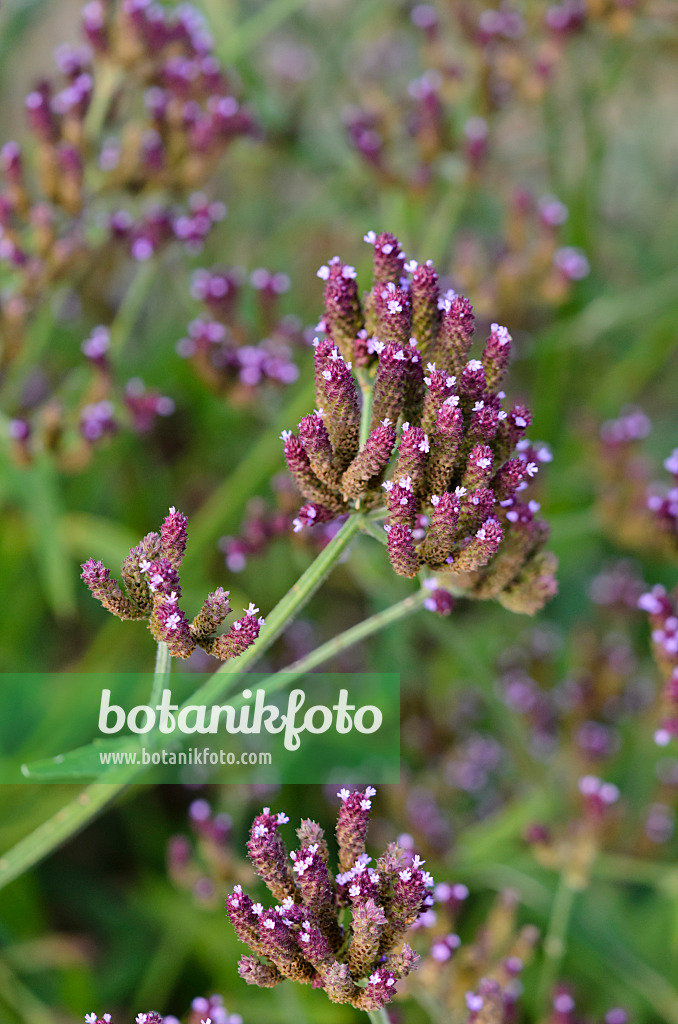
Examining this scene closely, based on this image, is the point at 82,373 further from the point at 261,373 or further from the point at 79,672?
the point at 79,672

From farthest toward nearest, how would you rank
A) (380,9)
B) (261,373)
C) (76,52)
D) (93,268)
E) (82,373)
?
1. (380,9)
2. (93,268)
3. (82,373)
4. (76,52)
5. (261,373)

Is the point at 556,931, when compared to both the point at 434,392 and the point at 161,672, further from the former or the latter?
the point at 434,392

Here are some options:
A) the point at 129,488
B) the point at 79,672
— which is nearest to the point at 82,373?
the point at 129,488

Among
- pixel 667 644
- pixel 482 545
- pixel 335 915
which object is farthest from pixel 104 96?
pixel 335 915

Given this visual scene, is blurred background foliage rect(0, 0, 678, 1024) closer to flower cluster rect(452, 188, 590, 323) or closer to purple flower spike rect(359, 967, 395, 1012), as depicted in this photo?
flower cluster rect(452, 188, 590, 323)

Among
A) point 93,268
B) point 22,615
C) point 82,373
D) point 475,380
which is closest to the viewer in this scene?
point 475,380

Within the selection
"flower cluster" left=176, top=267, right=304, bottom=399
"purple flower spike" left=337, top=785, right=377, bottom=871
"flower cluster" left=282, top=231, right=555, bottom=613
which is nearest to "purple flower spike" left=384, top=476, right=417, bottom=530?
"flower cluster" left=282, top=231, right=555, bottom=613

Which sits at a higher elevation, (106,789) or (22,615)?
(22,615)

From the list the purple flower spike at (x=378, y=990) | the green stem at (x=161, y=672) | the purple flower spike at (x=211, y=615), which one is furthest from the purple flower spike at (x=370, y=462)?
the purple flower spike at (x=378, y=990)
